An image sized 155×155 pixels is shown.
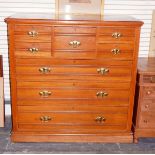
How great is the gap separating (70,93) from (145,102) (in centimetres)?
109

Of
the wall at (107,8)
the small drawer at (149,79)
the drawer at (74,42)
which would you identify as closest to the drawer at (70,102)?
the small drawer at (149,79)

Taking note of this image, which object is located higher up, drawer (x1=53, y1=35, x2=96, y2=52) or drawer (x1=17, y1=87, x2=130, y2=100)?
drawer (x1=53, y1=35, x2=96, y2=52)

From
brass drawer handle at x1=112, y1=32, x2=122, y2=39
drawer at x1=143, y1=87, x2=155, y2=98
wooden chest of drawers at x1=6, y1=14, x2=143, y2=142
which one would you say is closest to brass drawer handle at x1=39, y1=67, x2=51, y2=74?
wooden chest of drawers at x1=6, y1=14, x2=143, y2=142

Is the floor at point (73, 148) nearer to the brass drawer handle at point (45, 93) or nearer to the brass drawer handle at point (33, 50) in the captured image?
the brass drawer handle at point (45, 93)

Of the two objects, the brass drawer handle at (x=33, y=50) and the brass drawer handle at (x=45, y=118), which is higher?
the brass drawer handle at (x=33, y=50)

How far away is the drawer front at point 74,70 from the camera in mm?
3920

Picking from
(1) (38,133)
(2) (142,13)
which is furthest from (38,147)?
(2) (142,13)

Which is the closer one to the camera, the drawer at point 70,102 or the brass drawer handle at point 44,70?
the brass drawer handle at point 44,70

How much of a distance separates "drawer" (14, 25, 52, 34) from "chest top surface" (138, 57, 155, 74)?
4.61 feet

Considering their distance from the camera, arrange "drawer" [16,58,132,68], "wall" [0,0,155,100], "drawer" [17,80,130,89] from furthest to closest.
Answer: "wall" [0,0,155,100] < "drawer" [17,80,130,89] < "drawer" [16,58,132,68]

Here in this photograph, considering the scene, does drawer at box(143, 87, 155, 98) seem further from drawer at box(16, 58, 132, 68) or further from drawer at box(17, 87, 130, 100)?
drawer at box(16, 58, 132, 68)

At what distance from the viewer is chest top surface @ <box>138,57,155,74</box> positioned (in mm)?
4004

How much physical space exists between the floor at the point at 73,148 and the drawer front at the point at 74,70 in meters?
1.07

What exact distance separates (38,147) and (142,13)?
105 inches
